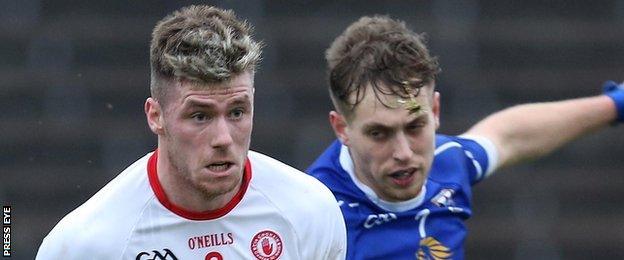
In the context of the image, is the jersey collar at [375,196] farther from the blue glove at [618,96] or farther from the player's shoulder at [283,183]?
the blue glove at [618,96]

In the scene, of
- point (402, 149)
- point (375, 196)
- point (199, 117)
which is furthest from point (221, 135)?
point (375, 196)

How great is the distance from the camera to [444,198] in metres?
4.86

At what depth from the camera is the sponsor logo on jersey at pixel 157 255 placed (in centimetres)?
396

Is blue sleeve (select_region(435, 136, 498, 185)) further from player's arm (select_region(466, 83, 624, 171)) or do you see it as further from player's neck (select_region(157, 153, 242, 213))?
player's neck (select_region(157, 153, 242, 213))

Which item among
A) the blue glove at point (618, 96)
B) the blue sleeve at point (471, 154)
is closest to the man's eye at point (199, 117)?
the blue sleeve at point (471, 154)

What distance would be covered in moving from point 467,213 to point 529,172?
327cm

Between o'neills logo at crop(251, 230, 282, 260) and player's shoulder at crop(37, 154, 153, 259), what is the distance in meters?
0.32

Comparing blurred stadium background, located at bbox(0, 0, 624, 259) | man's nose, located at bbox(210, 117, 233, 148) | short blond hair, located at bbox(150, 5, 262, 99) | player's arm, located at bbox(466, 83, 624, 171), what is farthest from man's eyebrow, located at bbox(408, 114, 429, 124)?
blurred stadium background, located at bbox(0, 0, 624, 259)

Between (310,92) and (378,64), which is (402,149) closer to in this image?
(378,64)

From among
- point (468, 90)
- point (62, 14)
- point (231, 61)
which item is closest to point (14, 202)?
point (62, 14)

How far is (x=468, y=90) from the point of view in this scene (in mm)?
8008

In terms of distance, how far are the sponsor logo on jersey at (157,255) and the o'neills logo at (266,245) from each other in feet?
0.74

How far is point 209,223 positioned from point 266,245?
0.17 meters

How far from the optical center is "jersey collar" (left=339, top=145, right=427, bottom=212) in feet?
15.4
